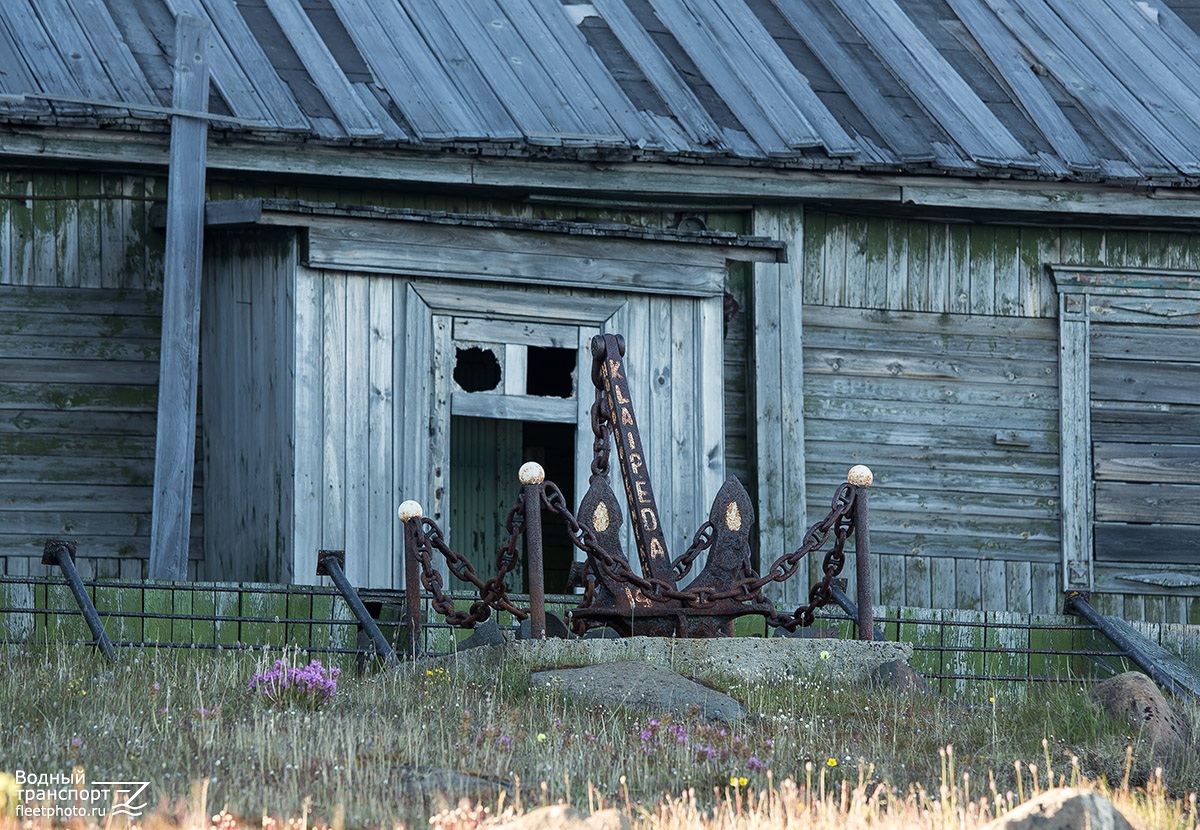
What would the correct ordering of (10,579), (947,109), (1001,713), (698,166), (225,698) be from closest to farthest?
(225,698)
(1001,713)
(10,579)
(698,166)
(947,109)

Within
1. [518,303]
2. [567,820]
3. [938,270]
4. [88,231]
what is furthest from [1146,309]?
[567,820]

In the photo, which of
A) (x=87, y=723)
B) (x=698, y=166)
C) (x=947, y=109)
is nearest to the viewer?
(x=87, y=723)

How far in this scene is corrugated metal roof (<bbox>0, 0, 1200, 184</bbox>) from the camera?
462 inches

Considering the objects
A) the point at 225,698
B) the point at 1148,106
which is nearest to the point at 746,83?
the point at 1148,106

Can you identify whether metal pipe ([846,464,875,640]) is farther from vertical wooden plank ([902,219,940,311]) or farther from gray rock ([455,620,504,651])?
vertical wooden plank ([902,219,940,311])

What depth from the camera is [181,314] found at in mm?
11023

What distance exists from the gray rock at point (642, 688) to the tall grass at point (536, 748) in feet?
0.30

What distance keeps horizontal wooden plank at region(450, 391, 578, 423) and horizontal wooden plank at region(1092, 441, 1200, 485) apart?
4248 mm

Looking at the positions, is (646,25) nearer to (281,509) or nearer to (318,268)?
(318,268)

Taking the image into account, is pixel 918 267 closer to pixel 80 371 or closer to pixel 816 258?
pixel 816 258

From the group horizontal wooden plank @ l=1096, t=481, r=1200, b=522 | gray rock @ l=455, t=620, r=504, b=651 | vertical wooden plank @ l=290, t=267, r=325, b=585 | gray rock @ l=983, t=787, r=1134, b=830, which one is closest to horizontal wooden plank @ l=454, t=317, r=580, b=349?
vertical wooden plank @ l=290, t=267, r=325, b=585

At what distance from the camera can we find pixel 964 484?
13188mm

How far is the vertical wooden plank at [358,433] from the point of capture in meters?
10.9

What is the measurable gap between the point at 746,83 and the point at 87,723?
26.1 ft
